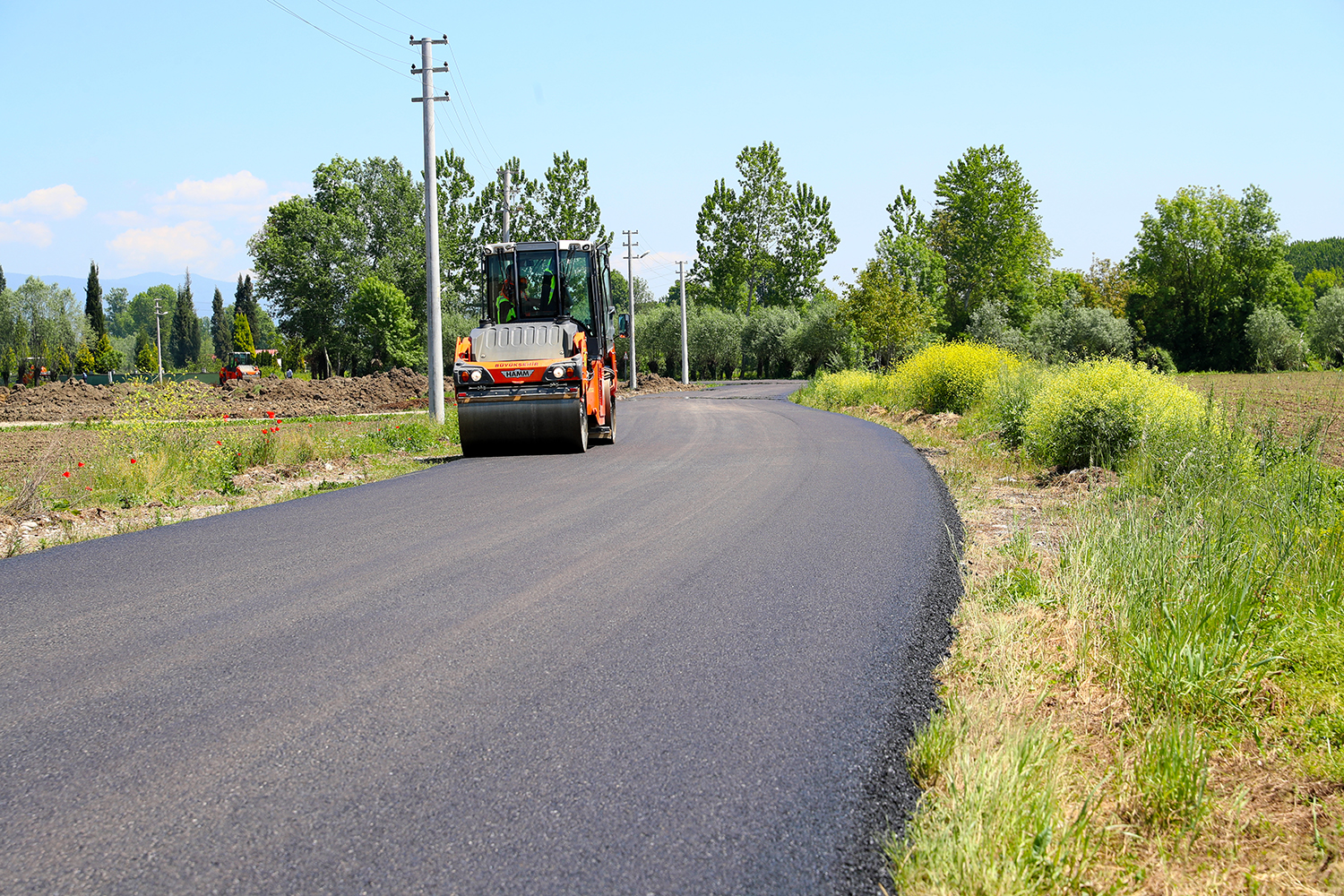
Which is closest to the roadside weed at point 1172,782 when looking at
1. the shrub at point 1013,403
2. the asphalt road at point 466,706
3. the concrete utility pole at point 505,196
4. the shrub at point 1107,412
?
the asphalt road at point 466,706

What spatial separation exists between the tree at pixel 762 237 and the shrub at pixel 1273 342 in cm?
3580

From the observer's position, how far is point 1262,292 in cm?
A: 6375

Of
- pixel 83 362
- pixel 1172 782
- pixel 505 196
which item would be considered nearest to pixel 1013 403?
pixel 1172 782

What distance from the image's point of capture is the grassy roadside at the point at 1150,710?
2883 mm

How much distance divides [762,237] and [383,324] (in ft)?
124

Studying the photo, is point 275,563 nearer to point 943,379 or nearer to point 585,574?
point 585,574

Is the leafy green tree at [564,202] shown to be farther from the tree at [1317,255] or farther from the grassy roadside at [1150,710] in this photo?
the tree at [1317,255]

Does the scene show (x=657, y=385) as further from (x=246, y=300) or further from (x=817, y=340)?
(x=246, y=300)

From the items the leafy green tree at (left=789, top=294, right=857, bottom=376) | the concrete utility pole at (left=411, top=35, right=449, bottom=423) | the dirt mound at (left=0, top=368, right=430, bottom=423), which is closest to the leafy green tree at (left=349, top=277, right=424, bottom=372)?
the dirt mound at (left=0, top=368, right=430, bottom=423)

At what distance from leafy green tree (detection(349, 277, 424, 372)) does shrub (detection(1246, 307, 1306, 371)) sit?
57026 mm

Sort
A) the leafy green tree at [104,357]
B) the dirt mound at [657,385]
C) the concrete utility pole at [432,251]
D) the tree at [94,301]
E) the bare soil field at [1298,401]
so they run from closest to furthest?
1. the bare soil field at [1298,401]
2. the concrete utility pole at [432,251]
3. the dirt mound at [657,385]
4. the leafy green tree at [104,357]
5. the tree at [94,301]

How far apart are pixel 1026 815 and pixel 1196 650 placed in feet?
6.28

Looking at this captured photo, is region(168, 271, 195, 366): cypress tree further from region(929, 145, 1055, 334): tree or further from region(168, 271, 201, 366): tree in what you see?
region(929, 145, 1055, 334): tree

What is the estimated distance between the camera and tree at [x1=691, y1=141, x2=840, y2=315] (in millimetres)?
81500
